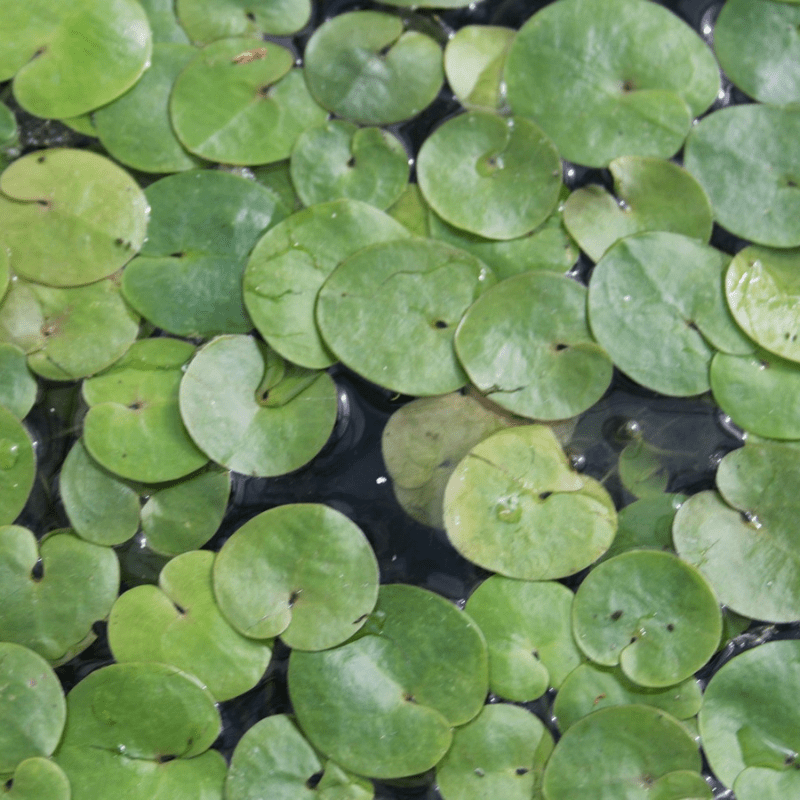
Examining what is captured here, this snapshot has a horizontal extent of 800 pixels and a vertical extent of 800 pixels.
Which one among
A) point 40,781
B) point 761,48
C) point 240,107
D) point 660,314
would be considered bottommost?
point 40,781

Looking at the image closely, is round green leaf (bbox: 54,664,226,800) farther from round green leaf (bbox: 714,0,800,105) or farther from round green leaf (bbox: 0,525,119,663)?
round green leaf (bbox: 714,0,800,105)

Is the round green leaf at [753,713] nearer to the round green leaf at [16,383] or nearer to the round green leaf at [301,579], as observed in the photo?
the round green leaf at [301,579]

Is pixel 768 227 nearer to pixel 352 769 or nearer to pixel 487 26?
pixel 487 26

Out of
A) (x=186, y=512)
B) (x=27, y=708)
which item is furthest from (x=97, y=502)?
(x=27, y=708)

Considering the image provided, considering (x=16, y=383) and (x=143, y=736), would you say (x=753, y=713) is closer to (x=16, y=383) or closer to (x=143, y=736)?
(x=143, y=736)

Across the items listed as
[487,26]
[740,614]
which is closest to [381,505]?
[740,614]

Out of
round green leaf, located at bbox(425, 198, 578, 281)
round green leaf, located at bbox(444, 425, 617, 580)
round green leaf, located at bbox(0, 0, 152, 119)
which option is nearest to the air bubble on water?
round green leaf, located at bbox(444, 425, 617, 580)

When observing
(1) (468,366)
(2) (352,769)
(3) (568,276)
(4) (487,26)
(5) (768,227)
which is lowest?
(2) (352,769)

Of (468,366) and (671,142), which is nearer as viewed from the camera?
(468,366)
